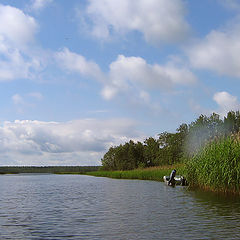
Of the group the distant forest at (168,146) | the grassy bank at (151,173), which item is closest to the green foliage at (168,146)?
the distant forest at (168,146)

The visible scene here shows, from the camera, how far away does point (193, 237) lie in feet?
37.6

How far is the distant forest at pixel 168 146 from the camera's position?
75.4m

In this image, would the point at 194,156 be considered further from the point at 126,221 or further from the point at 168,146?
the point at 168,146

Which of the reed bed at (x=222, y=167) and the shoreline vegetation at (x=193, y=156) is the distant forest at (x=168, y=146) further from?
the reed bed at (x=222, y=167)

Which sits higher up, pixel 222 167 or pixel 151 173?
pixel 222 167

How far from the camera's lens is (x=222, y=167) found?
75.4 feet

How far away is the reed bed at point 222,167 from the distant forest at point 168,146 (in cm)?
3671

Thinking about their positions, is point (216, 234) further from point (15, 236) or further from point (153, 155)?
point (153, 155)

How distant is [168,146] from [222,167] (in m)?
61.5

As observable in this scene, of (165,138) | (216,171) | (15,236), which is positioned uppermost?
(165,138)

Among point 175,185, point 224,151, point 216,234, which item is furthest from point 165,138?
point 216,234

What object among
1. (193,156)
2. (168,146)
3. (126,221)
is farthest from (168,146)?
(126,221)

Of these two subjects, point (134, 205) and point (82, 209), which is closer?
point (82, 209)

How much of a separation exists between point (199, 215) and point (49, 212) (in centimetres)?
728
